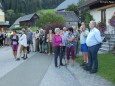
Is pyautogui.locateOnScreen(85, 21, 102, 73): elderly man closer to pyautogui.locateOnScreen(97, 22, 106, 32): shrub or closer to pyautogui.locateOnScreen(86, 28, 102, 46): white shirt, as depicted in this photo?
pyautogui.locateOnScreen(86, 28, 102, 46): white shirt

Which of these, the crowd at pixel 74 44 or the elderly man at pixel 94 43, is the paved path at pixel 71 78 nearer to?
the elderly man at pixel 94 43

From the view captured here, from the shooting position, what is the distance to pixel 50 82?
11.2 metres

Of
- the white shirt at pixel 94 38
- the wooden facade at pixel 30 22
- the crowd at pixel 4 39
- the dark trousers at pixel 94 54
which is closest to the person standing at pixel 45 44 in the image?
the dark trousers at pixel 94 54

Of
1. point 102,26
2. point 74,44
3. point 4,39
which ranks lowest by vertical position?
point 4,39

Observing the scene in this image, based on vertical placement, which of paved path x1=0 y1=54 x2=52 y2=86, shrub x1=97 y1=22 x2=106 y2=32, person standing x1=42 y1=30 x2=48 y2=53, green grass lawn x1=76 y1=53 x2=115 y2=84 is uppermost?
shrub x1=97 y1=22 x2=106 y2=32

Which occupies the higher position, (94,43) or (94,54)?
(94,43)

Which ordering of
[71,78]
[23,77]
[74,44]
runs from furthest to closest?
[74,44] → [23,77] → [71,78]

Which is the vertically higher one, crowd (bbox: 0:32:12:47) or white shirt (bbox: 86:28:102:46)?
white shirt (bbox: 86:28:102:46)

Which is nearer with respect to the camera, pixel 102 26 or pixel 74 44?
pixel 74 44

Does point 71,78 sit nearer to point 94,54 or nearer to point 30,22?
point 94,54

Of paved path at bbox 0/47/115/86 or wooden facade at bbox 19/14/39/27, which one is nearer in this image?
paved path at bbox 0/47/115/86

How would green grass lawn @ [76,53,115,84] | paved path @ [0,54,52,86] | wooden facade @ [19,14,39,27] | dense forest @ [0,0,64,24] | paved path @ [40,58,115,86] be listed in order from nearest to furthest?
paved path @ [40,58,115,86]
paved path @ [0,54,52,86]
green grass lawn @ [76,53,115,84]
wooden facade @ [19,14,39,27]
dense forest @ [0,0,64,24]

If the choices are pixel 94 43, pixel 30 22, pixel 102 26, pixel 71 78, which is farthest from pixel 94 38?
pixel 30 22

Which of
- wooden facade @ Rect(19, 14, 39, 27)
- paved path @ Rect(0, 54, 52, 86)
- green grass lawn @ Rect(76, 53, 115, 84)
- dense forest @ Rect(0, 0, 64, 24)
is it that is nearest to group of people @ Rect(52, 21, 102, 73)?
green grass lawn @ Rect(76, 53, 115, 84)
